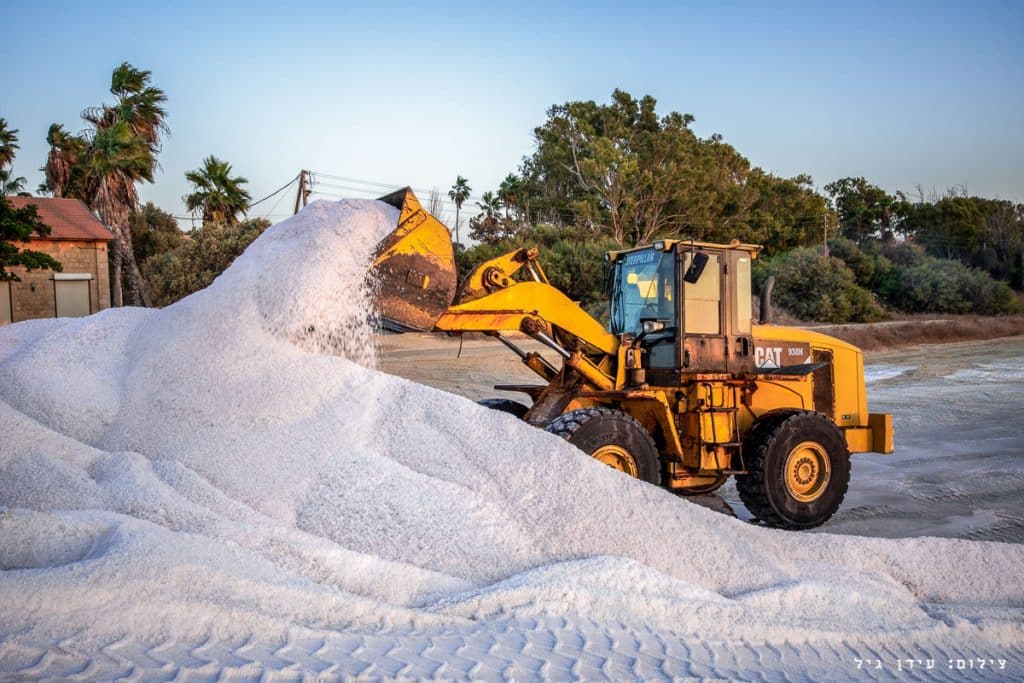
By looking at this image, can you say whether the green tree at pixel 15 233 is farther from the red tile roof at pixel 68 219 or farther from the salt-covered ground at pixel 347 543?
the salt-covered ground at pixel 347 543

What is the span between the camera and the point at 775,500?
6707mm

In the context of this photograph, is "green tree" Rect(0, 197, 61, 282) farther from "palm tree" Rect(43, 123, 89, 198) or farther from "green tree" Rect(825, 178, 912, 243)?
"green tree" Rect(825, 178, 912, 243)

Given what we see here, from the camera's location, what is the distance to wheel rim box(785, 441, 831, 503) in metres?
6.89

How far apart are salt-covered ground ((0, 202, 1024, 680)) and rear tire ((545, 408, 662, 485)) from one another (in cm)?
64

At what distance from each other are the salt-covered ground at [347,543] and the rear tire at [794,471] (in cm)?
119

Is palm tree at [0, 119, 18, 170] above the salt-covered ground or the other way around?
above

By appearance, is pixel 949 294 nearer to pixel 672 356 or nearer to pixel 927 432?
pixel 927 432

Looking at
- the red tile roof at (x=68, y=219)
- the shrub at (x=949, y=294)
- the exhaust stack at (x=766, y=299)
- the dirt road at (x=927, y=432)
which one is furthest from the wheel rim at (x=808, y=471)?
the shrub at (x=949, y=294)

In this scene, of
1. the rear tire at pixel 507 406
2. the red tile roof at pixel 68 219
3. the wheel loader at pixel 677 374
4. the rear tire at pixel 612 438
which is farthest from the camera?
the red tile roof at pixel 68 219

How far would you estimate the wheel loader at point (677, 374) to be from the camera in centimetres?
602

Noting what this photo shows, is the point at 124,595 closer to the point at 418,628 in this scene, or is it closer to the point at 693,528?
the point at 418,628

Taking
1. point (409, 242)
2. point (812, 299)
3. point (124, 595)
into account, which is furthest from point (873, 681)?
point (812, 299)

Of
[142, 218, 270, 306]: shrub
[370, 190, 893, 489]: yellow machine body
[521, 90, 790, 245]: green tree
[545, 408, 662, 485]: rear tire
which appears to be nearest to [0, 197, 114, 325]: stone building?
[142, 218, 270, 306]: shrub

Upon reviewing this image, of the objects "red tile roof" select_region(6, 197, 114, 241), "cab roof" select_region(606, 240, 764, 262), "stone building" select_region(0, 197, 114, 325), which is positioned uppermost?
"red tile roof" select_region(6, 197, 114, 241)
